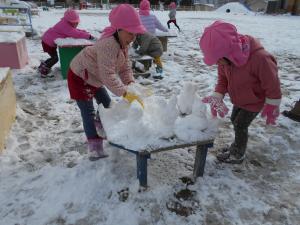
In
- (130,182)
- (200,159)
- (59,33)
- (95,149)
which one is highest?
(59,33)

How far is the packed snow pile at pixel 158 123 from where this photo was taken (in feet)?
7.06

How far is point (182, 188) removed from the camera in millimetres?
2451

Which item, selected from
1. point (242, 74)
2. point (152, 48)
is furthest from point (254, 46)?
point (152, 48)

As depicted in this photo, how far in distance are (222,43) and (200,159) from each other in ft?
3.19

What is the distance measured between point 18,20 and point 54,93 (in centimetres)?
563

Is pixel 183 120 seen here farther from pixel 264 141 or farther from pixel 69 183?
pixel 264 141

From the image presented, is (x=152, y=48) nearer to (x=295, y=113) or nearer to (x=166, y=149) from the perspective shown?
(x=295, y=113)

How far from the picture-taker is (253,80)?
7.65ft

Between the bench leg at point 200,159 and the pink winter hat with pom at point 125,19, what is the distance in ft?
3.50

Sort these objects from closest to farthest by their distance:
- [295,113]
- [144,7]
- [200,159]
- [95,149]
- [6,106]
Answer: [200,159] → [95,149] → [6,106] → [295,113] → [144,7]

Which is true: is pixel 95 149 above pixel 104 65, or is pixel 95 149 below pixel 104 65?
below

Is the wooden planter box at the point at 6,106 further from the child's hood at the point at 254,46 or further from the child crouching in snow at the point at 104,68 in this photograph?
the child's hood at the point at 254,46

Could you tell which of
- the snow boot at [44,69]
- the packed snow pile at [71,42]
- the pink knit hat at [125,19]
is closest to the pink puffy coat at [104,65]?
the pink knit hat at [125,19]

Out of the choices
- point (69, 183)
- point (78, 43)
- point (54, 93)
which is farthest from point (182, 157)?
point (78, 43)
